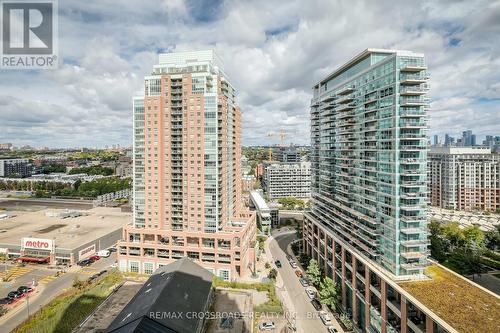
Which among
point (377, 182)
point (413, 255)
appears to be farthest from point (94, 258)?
point (413, 255)

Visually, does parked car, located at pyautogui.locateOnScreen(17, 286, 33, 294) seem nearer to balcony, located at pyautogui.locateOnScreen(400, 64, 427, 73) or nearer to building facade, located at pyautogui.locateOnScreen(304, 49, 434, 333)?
building facade, located at pyautogui.locateOnScreen(304, 49, 434, 333)

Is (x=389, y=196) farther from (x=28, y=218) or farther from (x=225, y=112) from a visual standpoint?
(x=28, y=218)

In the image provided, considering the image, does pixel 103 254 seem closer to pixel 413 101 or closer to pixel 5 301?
pixel 5 301

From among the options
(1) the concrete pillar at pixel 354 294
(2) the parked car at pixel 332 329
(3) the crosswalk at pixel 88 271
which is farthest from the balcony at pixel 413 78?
(3) the crosswalk at pixel 88 271

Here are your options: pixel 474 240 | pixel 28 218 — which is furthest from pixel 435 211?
pixel 28 218

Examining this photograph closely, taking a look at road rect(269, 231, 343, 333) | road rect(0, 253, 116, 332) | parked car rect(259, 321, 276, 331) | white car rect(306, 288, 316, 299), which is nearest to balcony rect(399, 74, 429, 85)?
road rect(269, 231, 343, 333)

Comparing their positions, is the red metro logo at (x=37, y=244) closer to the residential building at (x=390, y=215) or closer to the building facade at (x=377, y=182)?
the building facade at (x=377, y=182)

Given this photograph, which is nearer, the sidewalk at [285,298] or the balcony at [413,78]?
the balcony at [413,78]
